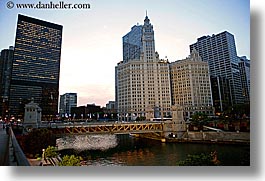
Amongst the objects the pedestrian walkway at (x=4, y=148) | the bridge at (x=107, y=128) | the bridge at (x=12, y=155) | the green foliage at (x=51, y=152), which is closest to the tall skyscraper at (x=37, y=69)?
the pedestrian walkway at (x=4, y=148)

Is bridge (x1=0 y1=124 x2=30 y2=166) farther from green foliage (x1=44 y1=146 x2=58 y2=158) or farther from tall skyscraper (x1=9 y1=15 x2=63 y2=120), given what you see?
tall skyscraper (x1=9 y1=15 x2=63 y2=120)

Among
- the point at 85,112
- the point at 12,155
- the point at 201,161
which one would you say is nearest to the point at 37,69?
the point at 12,155

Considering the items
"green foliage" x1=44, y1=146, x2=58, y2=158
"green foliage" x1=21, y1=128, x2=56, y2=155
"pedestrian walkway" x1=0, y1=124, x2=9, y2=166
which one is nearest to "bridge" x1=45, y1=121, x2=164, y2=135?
"green foliage" x1=21, y1=128, x2=56, y2=155

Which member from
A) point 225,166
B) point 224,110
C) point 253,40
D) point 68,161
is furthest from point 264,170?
point 224,110

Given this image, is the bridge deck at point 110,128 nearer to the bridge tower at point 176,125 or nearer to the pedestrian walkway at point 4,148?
the bridge tower at point 176,125

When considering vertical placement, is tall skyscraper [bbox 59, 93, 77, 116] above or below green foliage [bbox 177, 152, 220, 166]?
above

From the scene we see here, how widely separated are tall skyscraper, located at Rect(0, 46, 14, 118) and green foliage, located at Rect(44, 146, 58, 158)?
2094 millimetres

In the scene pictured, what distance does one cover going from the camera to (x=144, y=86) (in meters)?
16.4

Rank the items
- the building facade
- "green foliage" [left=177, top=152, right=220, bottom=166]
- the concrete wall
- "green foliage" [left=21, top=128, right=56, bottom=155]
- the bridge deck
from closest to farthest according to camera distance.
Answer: "green foliage" [left=177, top=152, right=220, bottom=166] < "green foliage" [left=21, top=128, right=56, bottom=155] < the concrete wall < the bridge deck < the building facade

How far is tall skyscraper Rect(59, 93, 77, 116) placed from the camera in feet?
23.3

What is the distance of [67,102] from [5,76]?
2.57 meters

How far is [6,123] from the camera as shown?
6.50 metres

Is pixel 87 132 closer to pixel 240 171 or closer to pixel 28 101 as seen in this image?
pixel 28 101

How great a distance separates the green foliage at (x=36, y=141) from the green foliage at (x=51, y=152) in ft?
0.58
